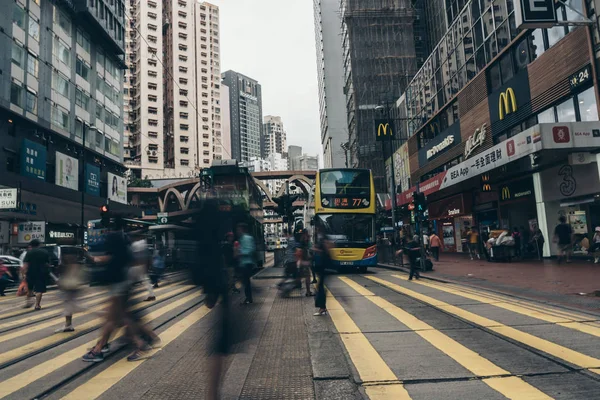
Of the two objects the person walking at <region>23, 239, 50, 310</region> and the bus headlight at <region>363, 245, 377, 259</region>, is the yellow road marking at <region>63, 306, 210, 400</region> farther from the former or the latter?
the bus headlight at <region>363, 245, 377, 259</region>

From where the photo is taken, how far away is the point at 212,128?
104m

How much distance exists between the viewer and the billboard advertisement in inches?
1714

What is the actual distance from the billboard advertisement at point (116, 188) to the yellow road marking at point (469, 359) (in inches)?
1618

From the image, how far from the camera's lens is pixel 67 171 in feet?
115

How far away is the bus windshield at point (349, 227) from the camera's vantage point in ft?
56.2

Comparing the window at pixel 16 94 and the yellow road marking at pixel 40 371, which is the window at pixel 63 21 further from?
the yellow road marking at pixel 40 371

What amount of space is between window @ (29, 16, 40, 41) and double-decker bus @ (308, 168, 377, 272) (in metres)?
25.8

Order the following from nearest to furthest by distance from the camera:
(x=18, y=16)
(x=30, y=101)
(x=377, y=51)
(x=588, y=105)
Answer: (x=588, y=105)
(x=18, y=16)
(x=30, y=101)
(x=377, y=51)

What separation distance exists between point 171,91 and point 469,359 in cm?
9473

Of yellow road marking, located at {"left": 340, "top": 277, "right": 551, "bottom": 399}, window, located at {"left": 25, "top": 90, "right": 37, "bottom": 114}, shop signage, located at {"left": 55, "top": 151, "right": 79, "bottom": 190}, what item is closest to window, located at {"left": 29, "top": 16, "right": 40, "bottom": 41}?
window, located at {"left": 25, "top": 90, "right": 37, "bottom": 114}

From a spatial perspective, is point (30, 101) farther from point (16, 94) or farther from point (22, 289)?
point (22, 289)

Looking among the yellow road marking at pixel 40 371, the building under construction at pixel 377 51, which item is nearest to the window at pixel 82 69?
the yellow road marking at pixel 40 371

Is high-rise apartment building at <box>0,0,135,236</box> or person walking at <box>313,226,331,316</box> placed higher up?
high-rise apartment building at <box>0,0,135,236</box>

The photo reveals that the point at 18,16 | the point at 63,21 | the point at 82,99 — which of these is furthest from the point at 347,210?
the point at 63,21
